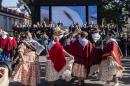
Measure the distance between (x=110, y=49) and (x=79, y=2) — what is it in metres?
18.7

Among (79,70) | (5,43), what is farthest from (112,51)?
(5,43)

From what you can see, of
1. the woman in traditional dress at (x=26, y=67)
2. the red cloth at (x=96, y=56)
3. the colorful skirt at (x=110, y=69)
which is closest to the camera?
the woman in traditional dress at (x=26, y=67)

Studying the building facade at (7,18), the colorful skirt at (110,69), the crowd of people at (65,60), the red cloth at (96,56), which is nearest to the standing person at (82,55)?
the crowd of people at (65,60)

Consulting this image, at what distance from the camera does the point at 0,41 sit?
49.1ft

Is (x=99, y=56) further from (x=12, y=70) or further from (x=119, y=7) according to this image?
(x=119, y=7)

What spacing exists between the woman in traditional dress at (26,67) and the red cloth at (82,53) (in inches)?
47.9

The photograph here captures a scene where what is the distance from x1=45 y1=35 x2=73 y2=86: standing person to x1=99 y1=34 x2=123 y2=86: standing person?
1.12m

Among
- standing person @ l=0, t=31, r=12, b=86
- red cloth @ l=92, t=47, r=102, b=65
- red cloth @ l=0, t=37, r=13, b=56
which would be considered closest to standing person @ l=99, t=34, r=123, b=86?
red cloth @ l=92, t=47, r=102, b=65

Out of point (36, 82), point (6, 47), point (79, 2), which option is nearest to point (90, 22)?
point (79, 2)

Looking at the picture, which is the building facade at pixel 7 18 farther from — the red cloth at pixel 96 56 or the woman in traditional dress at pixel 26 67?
the woman in traditional dress at pixel 26 67

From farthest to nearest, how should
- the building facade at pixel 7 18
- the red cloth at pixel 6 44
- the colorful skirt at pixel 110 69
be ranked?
the building facade at pixel 7 18 → the red cloth at pixel 6 44 → the colorful skirt at pixel 110 69

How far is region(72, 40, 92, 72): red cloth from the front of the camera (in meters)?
13.4

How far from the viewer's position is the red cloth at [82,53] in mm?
13414

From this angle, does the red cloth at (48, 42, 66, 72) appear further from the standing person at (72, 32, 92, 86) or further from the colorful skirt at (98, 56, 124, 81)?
the colorful skirt at (98, 56, 124, 81)
